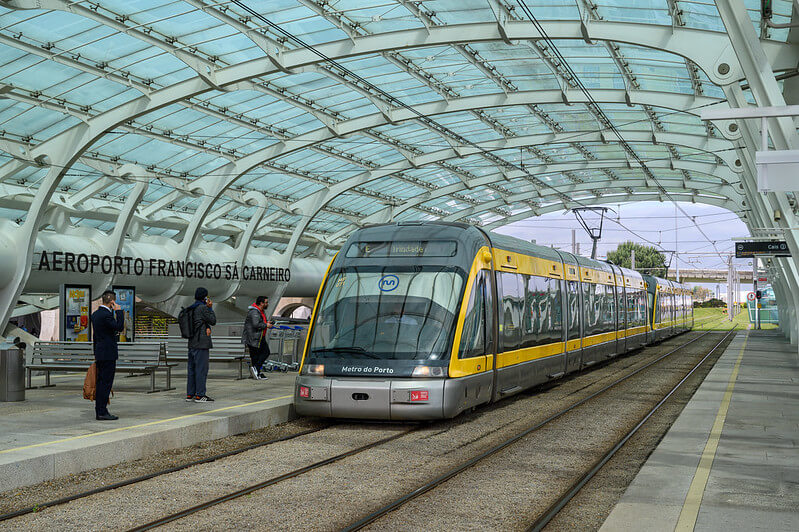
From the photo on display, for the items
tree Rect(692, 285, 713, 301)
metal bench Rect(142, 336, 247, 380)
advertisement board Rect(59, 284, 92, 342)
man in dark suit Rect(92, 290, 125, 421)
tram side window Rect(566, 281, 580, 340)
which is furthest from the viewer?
tree Rect(692, 285, 713, 301)

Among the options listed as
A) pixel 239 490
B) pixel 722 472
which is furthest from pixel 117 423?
pixel 722 472

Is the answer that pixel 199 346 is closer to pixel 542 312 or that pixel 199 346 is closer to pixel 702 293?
pixel 542 312

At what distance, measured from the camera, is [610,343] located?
2448cm

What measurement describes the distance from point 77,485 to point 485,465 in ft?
13.9

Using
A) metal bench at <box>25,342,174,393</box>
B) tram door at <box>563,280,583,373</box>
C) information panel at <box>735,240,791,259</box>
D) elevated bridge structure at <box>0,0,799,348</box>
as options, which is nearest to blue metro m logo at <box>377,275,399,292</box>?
metal bench at <box>25,342,174,393</box>

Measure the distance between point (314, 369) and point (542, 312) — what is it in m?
6.16

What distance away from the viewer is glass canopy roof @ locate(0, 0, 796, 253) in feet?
66.5

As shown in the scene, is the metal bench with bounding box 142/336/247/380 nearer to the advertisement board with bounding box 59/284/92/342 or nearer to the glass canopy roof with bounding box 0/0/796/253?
the advertisement board with bounding box 59/284/92/342

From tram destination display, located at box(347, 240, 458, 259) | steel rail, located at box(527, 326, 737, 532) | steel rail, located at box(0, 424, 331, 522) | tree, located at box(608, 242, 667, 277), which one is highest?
tree, located at box(608, 242, 667, 277)

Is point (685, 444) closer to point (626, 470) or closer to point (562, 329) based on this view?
point (626, 470)

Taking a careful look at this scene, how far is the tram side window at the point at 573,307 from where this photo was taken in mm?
18850

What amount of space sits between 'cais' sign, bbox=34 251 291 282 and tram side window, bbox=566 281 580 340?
51.9ft

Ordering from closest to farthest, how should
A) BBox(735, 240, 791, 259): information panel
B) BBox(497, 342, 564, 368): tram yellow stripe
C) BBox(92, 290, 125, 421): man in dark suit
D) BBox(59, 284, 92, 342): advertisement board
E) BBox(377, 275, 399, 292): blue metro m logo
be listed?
BBox(92, 290, 125, 421): man in dark suit, BBox(377, 275, 399, 292): blue metro m logo, BBox(497, 342, 564, 368): tram yellow stripe, BBox(59, 284, 92, 342): advertisement board, BBox(735, 240, 791, 259): information panel

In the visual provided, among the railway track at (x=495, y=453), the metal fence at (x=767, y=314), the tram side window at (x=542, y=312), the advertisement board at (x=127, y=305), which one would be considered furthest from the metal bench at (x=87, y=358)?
the metal fence at (x=767, y=314)
